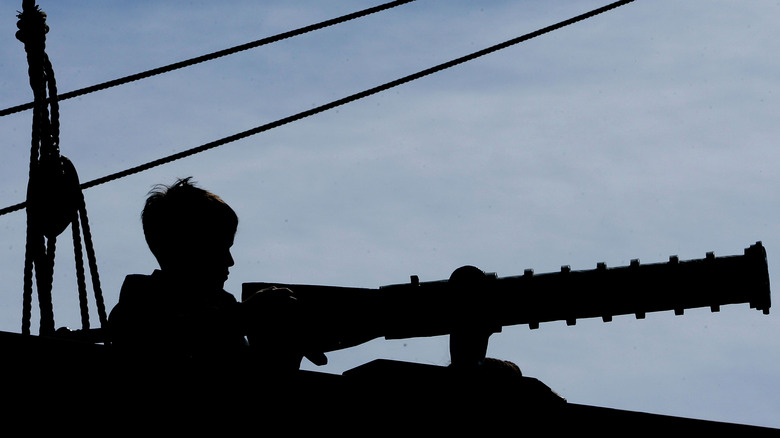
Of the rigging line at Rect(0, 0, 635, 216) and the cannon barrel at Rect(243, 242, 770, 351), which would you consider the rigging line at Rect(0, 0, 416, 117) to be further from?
the cannon barrel at Rect(243, 242, 770, 351)

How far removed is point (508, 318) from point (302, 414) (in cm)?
70

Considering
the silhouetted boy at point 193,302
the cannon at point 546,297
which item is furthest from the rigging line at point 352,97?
the cannon at point 546,297

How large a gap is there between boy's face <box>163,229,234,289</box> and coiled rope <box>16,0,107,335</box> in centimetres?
164

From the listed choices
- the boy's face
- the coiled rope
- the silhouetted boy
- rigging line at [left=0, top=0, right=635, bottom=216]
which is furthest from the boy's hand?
rigging line at [left=0, top=0, right=635, bottom=216]

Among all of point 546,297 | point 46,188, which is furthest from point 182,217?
point 46,188

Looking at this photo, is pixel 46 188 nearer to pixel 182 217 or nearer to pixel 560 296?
pixel 182 217

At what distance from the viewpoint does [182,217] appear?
364cm

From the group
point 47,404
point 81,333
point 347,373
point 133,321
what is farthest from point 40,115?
point 347,373

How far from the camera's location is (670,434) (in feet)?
8.64

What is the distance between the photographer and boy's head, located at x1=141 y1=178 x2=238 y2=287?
364 centimetres

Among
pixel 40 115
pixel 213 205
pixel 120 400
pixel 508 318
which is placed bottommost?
pixel 120 400

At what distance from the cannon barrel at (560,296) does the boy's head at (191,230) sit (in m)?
0.61

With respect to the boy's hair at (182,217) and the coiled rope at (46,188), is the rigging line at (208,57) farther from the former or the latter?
the boy's hair at (182,217)

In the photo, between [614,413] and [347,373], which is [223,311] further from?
[614,413]
